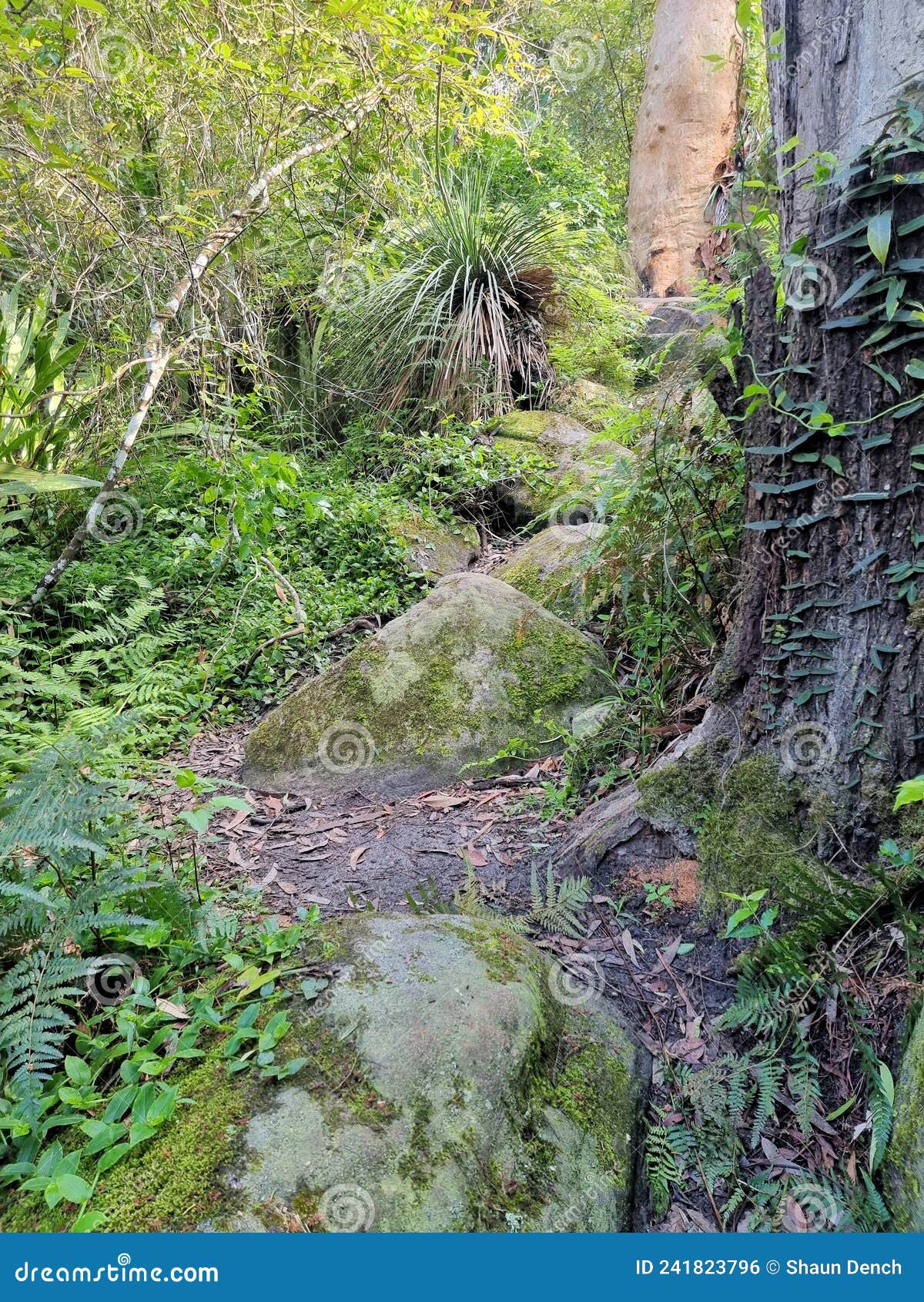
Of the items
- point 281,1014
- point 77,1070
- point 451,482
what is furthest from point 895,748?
point 451,482

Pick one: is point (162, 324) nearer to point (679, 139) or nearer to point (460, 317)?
point (460, 317)

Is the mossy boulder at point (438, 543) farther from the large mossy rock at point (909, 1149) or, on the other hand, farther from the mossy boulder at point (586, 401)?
the large mossy rock at point (909, 1149)

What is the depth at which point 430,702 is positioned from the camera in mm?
3598

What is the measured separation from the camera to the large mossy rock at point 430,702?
3480 mm

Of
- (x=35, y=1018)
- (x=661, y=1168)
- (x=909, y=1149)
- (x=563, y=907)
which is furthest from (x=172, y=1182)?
(x=909, y=1149)

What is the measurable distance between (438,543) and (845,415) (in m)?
3.96

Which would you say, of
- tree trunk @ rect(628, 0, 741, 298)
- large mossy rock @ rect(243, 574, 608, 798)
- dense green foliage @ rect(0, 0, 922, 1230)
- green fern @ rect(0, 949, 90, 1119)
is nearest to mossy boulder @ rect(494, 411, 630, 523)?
dense green foliage @ rect(0, 0, 922, 1230)

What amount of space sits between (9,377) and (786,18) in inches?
165

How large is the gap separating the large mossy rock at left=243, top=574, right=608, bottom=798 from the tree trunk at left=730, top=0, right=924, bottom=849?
4.88 ft

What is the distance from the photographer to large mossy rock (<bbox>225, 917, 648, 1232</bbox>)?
4.70ft

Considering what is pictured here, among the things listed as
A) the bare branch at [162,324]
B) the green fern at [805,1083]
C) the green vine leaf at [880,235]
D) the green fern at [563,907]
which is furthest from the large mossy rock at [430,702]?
the green vine leaf at [880,235]

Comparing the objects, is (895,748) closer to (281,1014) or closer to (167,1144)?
(281,1014)

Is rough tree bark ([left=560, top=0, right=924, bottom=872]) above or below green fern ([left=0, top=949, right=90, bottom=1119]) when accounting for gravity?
above

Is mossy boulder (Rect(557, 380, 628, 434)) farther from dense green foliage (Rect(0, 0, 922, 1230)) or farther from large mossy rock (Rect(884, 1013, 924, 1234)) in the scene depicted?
large mossy rock (Rect(884, 1013, 924, 1234))
